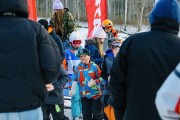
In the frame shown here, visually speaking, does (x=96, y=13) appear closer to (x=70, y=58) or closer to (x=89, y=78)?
(x=70, y=58)

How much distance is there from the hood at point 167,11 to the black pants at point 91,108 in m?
2.45

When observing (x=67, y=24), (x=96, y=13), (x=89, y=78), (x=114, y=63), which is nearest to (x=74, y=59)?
(x=67, y=24)

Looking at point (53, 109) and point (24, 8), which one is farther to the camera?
point (53, 109)

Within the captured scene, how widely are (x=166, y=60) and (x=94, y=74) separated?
2.35 m

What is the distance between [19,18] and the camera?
2625 millimetres

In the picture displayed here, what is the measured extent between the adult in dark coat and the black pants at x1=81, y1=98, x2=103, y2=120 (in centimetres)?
218

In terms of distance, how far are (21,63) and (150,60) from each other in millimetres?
979

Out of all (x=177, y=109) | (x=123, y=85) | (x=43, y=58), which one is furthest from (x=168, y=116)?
(x=43, y=58)

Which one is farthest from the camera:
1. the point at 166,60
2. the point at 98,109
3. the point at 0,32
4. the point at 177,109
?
the point at 98,109

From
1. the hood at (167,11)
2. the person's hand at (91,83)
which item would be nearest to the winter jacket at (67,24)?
the person's hand at (91,83)

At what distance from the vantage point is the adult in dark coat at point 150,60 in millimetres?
2363

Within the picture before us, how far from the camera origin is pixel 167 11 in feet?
7.95

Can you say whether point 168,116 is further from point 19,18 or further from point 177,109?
point 19,18

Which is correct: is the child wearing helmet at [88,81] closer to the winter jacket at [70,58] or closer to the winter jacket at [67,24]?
the winter jacket at [70,58]
